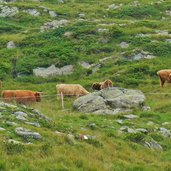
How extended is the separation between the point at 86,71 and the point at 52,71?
3302mm

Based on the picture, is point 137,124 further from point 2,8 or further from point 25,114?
point 2,8

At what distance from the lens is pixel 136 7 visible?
239 feet

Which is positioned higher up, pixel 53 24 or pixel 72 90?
pixel 72 90

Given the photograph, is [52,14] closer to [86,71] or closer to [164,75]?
[86,71]

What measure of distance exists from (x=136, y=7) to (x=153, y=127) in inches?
2025

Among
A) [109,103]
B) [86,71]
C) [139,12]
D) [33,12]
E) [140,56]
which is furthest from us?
[139,12]

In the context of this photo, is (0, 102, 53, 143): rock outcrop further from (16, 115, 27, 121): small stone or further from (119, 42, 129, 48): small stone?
(119, 42, 129, 48): small stone

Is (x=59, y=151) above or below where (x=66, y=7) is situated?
above

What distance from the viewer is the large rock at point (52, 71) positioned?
46.5 metres

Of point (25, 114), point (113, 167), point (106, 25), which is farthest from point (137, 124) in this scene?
point (106, 25)

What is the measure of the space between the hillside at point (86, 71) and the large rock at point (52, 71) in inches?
3.8

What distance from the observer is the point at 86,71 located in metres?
46.7

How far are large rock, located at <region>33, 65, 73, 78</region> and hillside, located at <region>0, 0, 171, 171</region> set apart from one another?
10 centimetres

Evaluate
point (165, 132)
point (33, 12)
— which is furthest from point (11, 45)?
point (165, 132)
